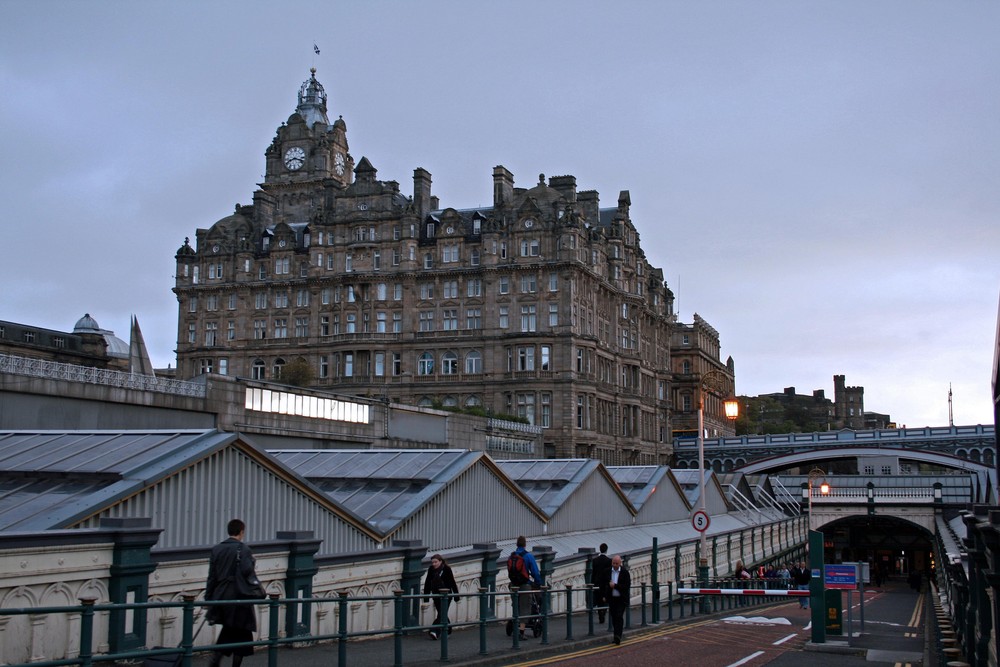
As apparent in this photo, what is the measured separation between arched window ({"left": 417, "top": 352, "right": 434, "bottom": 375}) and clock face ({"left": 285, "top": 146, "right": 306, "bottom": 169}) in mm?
31925

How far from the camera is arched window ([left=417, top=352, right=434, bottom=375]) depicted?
93.4 m

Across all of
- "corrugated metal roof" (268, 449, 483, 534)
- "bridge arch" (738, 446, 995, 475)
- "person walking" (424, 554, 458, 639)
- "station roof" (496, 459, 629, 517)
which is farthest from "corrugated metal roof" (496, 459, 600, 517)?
"bridge arch" (738, 446, 995, 475)

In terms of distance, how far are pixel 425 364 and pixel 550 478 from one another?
176 ft

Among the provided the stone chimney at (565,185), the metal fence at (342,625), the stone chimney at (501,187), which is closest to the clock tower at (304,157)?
the stone chimney at (501,187)

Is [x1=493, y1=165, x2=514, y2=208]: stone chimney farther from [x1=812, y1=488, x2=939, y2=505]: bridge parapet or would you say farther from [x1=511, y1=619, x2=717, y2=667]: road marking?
[x1=511, y1=619, x2=717, y2=667]: road marking

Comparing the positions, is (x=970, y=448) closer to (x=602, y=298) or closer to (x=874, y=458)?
(x=874, y=458)

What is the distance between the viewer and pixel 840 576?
22.6 metres

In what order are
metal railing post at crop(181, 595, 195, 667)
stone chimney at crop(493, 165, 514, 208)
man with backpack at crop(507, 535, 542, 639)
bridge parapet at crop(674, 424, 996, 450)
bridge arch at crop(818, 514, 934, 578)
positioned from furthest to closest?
bridge parapet at crop(674, 424, 996, 450)
bridge arch at crop(818, 514, 934, 578)
stone chimney at crop(493, 165, 514, 208)
man with backpack at crop(507, 535, 542, 639)
metal railing post at crop(181, 595, 195, 667)

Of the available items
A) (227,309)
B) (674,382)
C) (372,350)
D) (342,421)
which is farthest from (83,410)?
(674,382)

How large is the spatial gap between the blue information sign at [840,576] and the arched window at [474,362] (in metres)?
69.4

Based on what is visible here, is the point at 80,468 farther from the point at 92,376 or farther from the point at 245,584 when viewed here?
the point at 92,376

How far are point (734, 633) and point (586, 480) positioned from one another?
16.0 metres

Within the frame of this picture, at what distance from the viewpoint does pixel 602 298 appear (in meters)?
96.6

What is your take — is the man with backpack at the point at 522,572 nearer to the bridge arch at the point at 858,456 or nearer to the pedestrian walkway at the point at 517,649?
the pedestrian walkway at the point at 517,649
